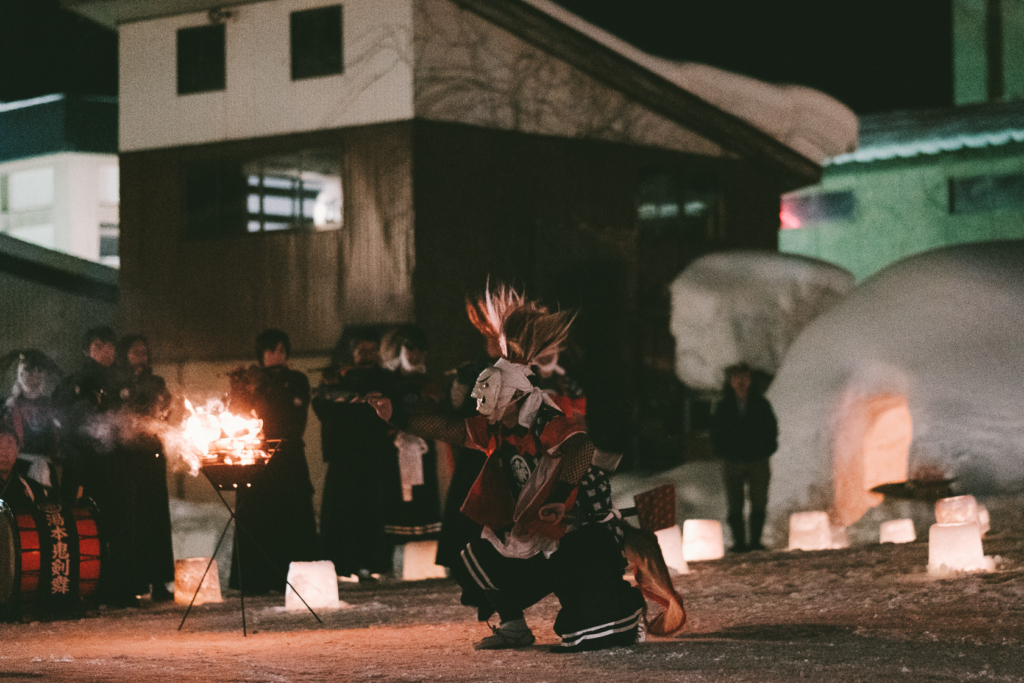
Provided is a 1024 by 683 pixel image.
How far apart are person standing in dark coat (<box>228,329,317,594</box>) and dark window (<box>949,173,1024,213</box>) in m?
16.7

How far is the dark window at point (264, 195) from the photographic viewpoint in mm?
16391

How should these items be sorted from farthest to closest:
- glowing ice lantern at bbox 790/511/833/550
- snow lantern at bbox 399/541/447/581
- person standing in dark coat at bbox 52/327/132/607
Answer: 1. glowing ice lantern at bbox 790/511/833/550
2. snow lantern at bbox 399/541/447/581
3. person standing in dark coat at bbox 52/327/132/607

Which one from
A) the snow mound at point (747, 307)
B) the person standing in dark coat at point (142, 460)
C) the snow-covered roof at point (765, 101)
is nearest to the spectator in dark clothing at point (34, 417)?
the person standing in dark coat at point (142, 460)

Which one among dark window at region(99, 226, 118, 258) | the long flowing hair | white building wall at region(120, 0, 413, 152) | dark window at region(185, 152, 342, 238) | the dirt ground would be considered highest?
white building wall at region(120, 0, 413, 152)

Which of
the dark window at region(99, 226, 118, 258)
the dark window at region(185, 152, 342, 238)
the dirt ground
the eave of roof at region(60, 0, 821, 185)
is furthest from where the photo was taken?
the dark window at region(99, 226, 118, 258)

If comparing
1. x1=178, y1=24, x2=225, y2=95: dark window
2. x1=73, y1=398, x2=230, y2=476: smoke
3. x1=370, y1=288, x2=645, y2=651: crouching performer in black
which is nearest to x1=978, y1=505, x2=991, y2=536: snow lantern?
x1=370, y1=288, x2=645, y2=651: crouching performer in black

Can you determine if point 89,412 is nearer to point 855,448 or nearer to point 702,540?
point 702,540

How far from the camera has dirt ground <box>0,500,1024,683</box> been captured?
5172 mm

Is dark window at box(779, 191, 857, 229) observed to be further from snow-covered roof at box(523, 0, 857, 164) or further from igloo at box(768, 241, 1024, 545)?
igloo at box(768, 241, 1024, 545)

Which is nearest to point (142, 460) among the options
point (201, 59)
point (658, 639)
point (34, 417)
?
point (34, 417)

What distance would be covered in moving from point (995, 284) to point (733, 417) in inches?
129

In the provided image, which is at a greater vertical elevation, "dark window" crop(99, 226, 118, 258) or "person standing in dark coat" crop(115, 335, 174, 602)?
"dark window" crop(99, 226, 118, 258)

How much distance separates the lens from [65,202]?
2739 cm

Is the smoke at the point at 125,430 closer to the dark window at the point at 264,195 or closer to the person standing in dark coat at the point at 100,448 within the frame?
the person standing in dark coat at the point at 100,448
